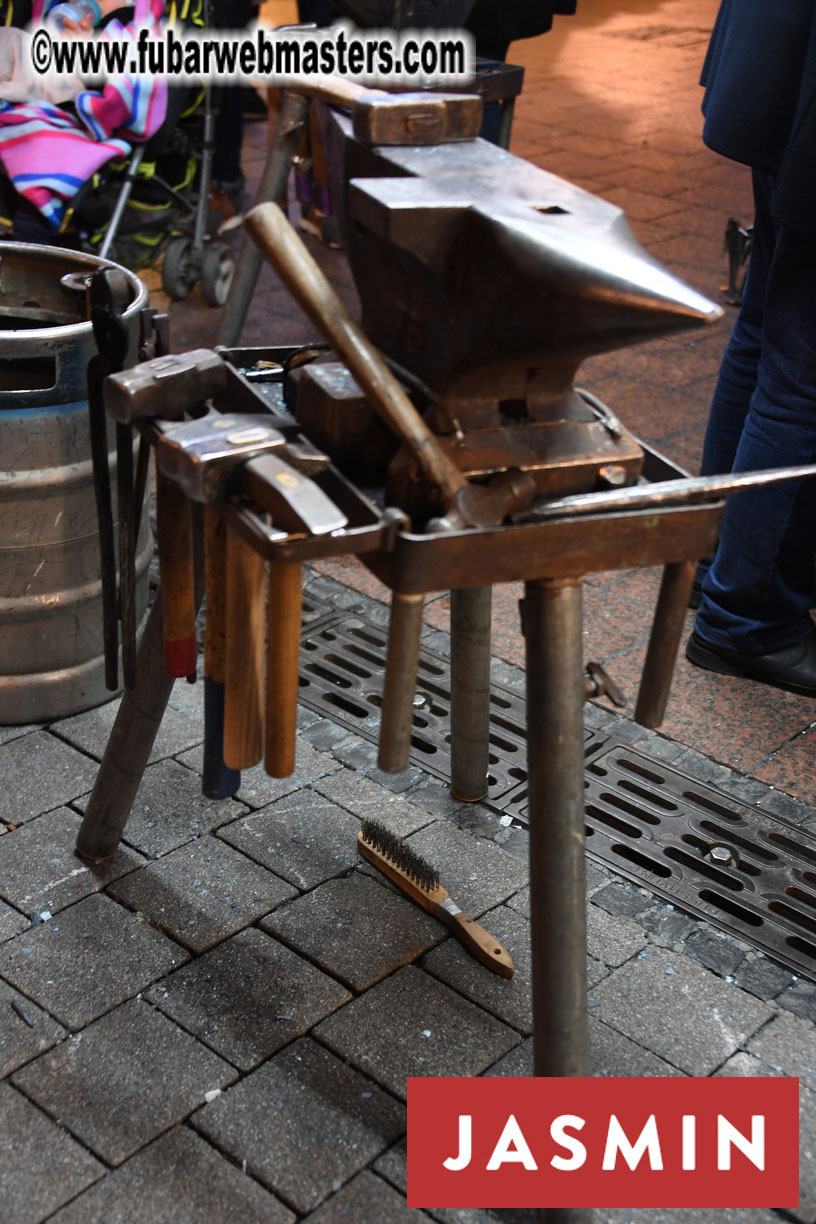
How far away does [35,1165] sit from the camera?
5.79 ft

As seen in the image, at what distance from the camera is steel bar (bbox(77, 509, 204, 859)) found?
2.11 metres

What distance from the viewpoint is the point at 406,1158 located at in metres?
1.81

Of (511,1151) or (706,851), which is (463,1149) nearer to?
(511,1151)

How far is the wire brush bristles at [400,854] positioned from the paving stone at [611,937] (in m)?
0.28

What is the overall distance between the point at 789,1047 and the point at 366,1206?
721mm

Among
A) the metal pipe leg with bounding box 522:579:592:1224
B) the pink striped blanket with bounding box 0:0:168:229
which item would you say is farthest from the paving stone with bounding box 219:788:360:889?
the pink striped blanket with bounding box 0:0:168:229

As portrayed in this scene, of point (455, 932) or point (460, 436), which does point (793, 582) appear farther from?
point (460, 436)

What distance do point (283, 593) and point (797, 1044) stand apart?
3.75 ft

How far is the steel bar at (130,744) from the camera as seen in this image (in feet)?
6.93

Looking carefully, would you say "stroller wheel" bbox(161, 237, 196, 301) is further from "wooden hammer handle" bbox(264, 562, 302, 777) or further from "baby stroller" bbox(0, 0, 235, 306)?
"wooden hammer handle" bbox(264, 562, 302, 777)

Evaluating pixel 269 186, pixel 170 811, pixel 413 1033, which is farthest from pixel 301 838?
pixel 269 186

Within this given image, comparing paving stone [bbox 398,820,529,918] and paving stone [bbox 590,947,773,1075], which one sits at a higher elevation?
paving stone [bbox 590,947,773,1075]

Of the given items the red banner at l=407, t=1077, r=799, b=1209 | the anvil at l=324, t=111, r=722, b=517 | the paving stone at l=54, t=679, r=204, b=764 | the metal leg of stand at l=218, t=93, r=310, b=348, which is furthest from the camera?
the metal leg of stand at l=218, t=93, r=310, b=348

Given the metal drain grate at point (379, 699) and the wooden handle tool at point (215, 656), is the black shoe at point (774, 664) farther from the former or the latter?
the wooden handle tool at point (215, 656)
